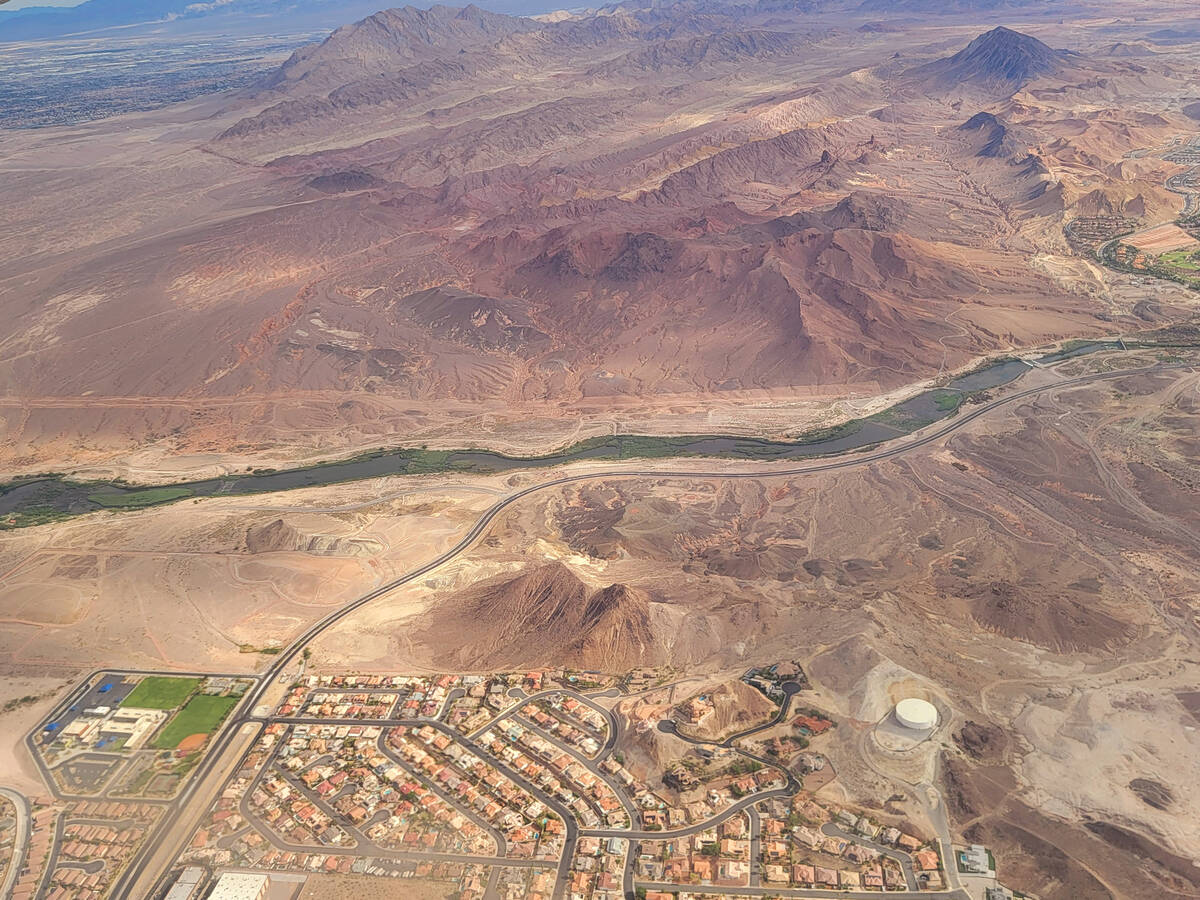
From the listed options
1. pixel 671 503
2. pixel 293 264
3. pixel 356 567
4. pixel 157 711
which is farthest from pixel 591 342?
pixel 157 711

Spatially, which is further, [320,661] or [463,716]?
[320,661]

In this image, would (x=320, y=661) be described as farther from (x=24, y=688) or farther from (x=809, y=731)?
(x=809, y=731)

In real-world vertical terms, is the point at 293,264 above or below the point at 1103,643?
above

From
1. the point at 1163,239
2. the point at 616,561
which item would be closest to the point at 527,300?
the point at 616,561

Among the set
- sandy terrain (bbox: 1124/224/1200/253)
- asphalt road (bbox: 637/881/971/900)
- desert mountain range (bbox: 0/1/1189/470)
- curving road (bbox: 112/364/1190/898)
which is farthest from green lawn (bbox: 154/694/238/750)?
sandy terrain (bbox: 1124/224/1200/253)

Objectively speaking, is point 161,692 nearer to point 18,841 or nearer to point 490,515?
point 18,841
